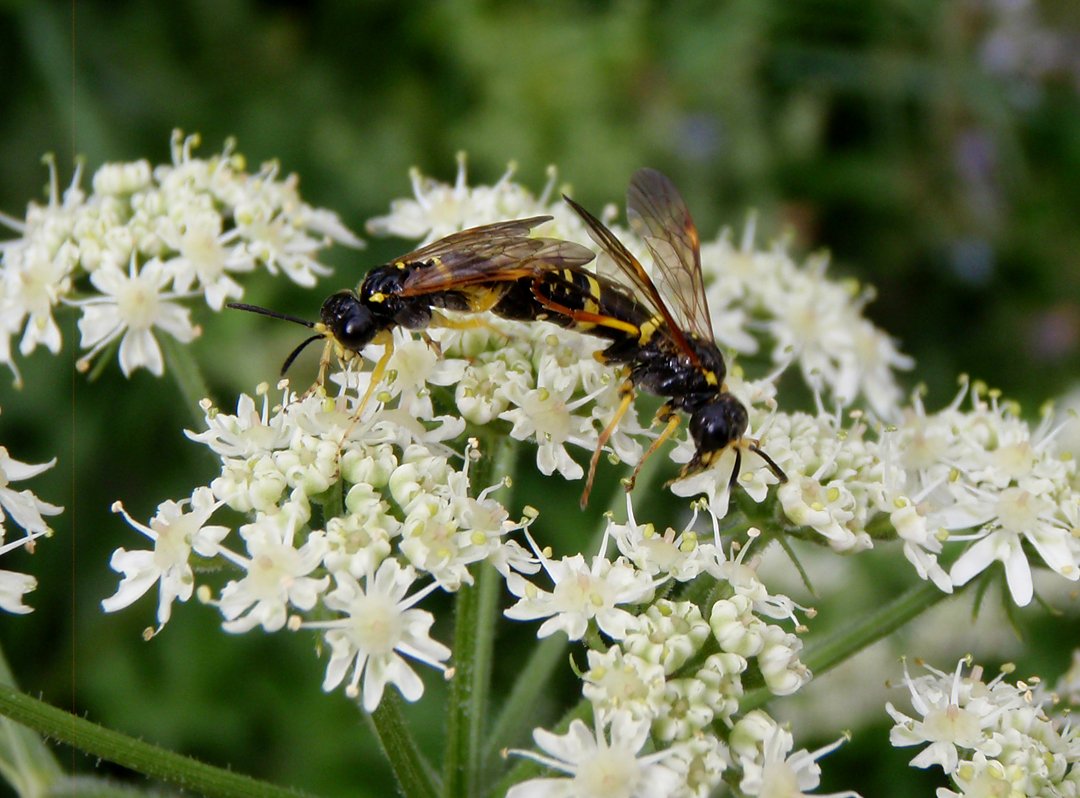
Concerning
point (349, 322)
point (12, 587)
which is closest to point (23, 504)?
point (12, 587)

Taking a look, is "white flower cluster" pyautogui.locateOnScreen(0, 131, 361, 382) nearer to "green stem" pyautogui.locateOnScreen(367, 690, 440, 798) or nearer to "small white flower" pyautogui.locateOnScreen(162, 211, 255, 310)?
"small white flower" pyautogui.locateOnScreen(162, 211, 255, 310)

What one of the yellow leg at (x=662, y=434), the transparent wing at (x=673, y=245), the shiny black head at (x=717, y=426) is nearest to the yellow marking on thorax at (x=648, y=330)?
the transparent wing at (x=673, y=245)

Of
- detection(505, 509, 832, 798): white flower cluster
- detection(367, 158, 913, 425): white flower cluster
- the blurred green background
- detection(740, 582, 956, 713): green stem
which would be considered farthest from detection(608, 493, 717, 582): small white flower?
the blurred green background

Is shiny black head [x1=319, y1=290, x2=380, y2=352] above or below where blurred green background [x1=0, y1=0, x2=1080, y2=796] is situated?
below

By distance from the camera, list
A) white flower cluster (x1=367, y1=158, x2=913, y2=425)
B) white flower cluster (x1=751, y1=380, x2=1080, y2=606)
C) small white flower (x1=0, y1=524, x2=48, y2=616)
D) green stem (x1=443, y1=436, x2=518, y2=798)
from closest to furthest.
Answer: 1. small white flower (x1=0, y1=524, x2=48, y2=616)
2. green stem (x1=443, y1=436, x2=518, y2=798)
3. white flower cluster (x1=751, y1=380, x2=1080, y2=606)
4. white flower cluster (x1=367, y1=158, x2=913, y2=425)

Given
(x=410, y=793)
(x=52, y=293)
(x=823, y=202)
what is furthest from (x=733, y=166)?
(x=410, y=793)

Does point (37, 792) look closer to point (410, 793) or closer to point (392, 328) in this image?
point (410, 793)
